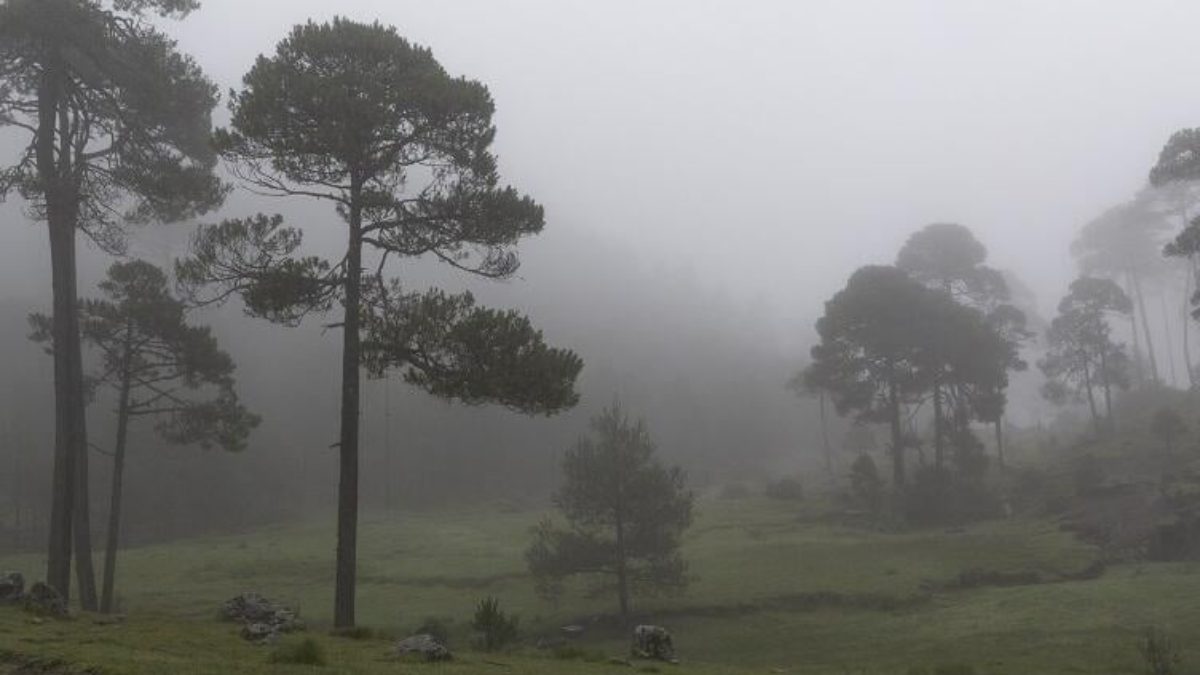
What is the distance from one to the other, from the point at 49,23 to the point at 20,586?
44.2ft

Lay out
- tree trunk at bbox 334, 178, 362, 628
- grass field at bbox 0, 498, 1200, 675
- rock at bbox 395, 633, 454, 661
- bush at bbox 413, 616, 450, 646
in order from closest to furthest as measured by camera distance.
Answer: rock at bbox 395, 633, 454, 661 < grass field at bbox 0, 498, 1200, 675 < tree trunk at bbox 334, 178, 362, 628 < bush at bbox 413, 616, 450, 646

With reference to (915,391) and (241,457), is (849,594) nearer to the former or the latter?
(915,391)

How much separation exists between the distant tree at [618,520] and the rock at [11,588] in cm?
1913

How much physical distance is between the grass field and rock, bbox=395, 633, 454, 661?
0.45m

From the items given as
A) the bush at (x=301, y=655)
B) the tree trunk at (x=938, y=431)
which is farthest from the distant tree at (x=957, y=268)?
the bush at (x=301, y=655)

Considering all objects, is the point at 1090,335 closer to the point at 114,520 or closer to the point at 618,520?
the point at 618,520

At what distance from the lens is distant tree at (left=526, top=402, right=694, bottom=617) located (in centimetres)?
3334

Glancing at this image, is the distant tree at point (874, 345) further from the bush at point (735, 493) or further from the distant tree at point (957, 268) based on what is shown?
the bush at point (735, 493)

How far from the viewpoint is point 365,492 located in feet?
273

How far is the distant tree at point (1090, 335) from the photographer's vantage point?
2421 inches

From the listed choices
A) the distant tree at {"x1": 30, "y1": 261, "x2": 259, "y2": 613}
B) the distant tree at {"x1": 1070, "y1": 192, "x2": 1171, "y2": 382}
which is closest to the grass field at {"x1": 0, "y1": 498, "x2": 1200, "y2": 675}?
the distant tree at {"x1": 30, "y1": 261, "x2": 259, "y2": 613}


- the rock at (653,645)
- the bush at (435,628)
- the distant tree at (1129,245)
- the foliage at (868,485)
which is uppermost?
the distant tree at (1129,245)

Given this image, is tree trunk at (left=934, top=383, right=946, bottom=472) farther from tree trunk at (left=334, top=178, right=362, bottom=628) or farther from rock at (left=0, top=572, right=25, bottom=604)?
rock at (left=0, top=572, right=25, bottom=604)

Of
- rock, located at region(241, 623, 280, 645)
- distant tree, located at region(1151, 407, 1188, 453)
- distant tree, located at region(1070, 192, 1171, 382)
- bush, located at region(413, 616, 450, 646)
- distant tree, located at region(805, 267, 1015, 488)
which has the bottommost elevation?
bush, located at region(413, 616, 450, 646)
